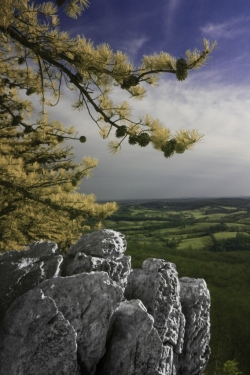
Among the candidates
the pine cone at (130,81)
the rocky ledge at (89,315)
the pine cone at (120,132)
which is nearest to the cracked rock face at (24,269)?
the rocky ledge at (89,315)

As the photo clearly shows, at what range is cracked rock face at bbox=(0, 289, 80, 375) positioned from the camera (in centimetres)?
428

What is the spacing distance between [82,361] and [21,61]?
6.98m

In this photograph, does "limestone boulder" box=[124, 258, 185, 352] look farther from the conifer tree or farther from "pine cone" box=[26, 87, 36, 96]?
"pine cone" box=[26, 87, 36, 96]

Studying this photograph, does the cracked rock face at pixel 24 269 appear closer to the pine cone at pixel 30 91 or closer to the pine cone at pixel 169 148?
the pine cone at pixel 169 148

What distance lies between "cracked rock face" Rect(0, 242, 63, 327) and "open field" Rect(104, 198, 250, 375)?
3.81 m

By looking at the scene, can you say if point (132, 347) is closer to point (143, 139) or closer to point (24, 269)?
point (24, 269)

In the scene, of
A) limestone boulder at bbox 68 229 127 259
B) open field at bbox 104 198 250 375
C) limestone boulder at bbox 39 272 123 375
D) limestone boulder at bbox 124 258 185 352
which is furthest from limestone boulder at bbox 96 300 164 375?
open field at bbox 104 198 250 375

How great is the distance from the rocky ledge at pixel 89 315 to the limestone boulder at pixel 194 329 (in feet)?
0.13

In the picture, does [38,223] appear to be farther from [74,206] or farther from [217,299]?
[217,299]

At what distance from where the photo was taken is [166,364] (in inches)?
223

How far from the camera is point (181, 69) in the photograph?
14.9 feet

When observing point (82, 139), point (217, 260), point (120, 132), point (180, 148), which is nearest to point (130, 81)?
point (120, 132)

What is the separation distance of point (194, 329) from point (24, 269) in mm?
5592

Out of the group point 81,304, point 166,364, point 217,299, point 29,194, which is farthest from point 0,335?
point 217,299
